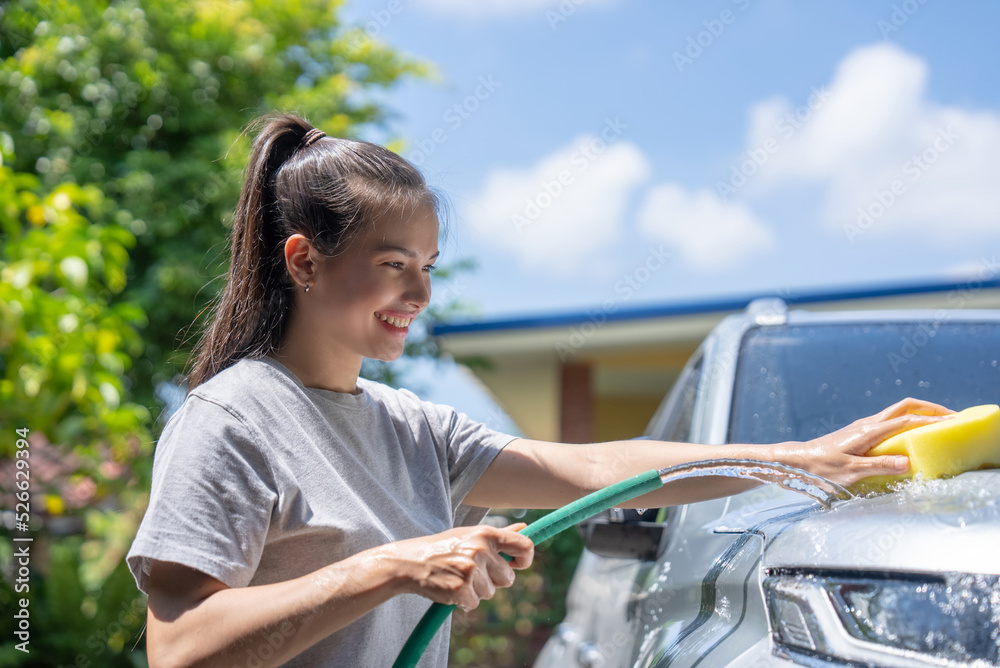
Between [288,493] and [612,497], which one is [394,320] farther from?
[612,497]

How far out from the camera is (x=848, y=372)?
232cm

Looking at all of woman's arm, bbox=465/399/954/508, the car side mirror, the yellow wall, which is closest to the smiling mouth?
woman's arm, bbox=465/399/954/508

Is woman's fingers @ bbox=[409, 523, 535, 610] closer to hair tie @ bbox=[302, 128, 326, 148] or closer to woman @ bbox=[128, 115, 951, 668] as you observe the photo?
woman @ bbox=[128, 115, 951, 668]

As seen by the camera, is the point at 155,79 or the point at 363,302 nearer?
the point at 363,302

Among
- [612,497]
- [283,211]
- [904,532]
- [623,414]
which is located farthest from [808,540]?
[623,414]

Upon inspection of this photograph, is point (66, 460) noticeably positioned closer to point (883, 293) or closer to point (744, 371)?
point (744, 371)

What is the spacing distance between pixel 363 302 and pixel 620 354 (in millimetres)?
7950

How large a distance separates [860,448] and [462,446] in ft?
2.45

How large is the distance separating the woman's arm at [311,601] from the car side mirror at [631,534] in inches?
31.4

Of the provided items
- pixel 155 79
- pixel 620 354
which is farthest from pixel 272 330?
pixel 620 354

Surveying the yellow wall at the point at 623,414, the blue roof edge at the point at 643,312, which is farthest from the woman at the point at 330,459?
the yellow wall at the point at 623,414

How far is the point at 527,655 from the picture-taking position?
7.56m

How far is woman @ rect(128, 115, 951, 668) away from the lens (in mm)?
1128

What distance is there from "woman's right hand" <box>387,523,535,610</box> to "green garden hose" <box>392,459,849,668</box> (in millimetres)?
77
